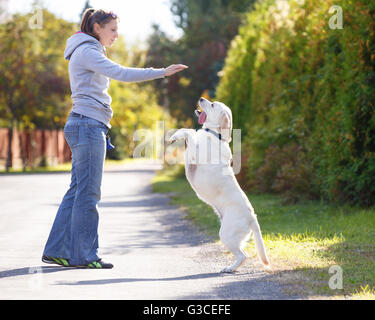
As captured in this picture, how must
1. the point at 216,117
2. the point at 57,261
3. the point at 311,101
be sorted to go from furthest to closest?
1. the point at 311,101
2. the point at 57,261
3. the point at 216,117

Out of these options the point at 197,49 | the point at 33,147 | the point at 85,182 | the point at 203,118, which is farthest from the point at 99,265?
the point at 33,147

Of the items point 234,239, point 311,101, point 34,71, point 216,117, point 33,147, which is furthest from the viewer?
point 33,147

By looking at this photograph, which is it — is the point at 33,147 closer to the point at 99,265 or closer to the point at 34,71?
the point at 34,71

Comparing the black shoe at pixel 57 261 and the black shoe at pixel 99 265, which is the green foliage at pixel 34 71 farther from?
the black shoe at pixel 99 265

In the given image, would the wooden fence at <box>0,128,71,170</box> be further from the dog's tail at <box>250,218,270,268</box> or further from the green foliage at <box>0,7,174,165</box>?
the dog's tail at <box>250,218,270,268</box>

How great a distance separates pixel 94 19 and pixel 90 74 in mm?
561

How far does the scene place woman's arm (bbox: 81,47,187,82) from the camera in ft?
20.8

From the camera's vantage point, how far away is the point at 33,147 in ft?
141

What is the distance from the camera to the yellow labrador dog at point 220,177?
6254 mm

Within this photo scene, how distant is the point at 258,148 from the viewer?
15898 millimetres

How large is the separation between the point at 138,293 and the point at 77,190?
1571 mm

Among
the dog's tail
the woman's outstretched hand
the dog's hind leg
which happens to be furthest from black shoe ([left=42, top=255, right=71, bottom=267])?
the woman's outstretched hand

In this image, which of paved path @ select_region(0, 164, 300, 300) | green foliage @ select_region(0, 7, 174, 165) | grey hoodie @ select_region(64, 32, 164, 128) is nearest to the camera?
paved path @ select_region(0, 164, 300, 300)

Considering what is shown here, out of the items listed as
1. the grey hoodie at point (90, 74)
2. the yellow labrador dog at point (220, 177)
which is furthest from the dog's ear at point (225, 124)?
the grey hoodie at point (90, 74)
